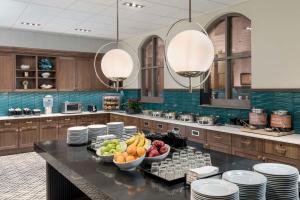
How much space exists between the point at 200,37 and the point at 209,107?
299 centimetres

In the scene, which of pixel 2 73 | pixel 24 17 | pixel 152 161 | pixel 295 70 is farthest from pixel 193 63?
pixel 2 73

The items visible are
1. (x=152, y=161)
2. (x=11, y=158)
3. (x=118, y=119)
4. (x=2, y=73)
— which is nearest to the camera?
(x=152, y=161)

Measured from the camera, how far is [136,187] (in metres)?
1.57

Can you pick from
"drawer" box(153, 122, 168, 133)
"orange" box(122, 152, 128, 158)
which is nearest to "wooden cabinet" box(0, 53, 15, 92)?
"drawer" box(153, 122, 168, 133)

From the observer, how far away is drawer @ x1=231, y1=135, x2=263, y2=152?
3205mm

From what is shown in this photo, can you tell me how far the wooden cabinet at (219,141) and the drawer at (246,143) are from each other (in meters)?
0.10

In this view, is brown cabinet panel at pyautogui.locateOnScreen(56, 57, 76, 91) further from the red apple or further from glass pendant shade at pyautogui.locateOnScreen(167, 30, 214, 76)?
glass pendant shade at pyautogui.locateOnScreen(167, 30, 214, 76)

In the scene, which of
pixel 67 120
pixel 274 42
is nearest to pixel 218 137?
pixel 274 42

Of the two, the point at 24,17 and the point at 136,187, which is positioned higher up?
the point at 24,17

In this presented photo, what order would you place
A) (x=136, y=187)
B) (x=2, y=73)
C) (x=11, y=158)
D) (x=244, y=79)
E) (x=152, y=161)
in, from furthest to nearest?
(x=2, y=73), (x=11, y=158), (x=244, y=79), (x=152, y=161), (x=136, y=187)

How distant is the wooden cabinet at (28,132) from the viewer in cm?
546

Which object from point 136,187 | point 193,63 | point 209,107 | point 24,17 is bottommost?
point 136,187

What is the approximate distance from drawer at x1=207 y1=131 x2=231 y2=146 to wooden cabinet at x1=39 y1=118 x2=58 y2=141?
363 centimetres

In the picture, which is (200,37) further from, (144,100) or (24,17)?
(144,100)
